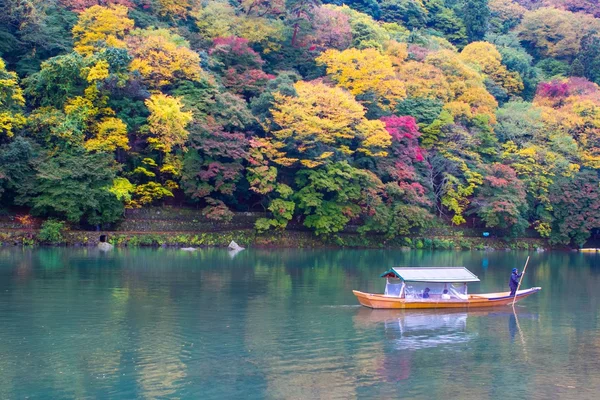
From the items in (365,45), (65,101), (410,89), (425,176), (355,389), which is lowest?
(355,389)

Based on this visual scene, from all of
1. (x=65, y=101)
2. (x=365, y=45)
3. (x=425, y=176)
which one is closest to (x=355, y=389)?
(x=65, y=101)

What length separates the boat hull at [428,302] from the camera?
27281 millimetres

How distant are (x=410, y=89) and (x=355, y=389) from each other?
159 feet

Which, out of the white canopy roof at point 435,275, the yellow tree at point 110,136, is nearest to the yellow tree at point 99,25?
the yellow tree at point 110,136

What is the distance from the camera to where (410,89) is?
62.4 metres

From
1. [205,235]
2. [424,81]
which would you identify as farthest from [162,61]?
[424,81]

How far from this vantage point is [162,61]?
169 ft

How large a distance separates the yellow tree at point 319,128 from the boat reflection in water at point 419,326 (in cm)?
2504

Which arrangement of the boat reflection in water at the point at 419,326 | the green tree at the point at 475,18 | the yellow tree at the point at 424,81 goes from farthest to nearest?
1. the green tree at the point at 475,18
2. the yellow tree at the point at 424,81
3. the boat reflection in water at the point at 419,326

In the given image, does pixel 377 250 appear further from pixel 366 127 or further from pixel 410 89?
pixel 410 89

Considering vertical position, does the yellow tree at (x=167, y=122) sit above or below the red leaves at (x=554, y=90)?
below

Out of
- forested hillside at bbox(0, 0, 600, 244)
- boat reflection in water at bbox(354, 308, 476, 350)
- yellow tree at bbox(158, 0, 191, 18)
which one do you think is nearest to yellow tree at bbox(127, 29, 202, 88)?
forested hillside at bbox(0, 0, 600, 244)

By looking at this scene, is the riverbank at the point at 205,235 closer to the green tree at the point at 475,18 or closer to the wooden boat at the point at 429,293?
the wooden boat at the point at 429,293

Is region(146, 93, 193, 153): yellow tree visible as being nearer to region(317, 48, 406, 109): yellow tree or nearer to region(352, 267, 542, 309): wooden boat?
region(317, 48, 406, 109): yellow tree
